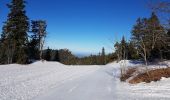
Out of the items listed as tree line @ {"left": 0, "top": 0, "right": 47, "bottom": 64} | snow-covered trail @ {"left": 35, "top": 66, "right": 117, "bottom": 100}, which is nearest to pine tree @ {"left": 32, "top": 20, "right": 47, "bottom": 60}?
tree line @ {"left": 0, "top": 0, "right": 47, "bottom": 64}

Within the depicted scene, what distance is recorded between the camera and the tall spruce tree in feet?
167

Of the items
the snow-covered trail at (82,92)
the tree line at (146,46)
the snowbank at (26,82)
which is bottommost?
the snow-covered trail at (82,92)

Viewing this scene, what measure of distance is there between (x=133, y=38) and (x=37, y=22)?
2651 centimetres

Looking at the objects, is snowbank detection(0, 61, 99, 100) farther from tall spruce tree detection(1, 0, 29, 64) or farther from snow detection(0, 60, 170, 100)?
tall spruce tree detection(1, 0, 29, 64)

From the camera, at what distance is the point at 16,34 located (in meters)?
51.6

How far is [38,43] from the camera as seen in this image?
7031 cm

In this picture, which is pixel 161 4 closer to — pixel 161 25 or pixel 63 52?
pixel 161 25

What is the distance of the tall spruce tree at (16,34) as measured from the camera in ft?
167

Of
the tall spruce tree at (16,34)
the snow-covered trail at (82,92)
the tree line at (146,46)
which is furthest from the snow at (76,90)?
the tall spruce tree at (16,34)

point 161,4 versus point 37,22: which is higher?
point 37,22

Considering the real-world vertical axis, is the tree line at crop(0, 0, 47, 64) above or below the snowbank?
above

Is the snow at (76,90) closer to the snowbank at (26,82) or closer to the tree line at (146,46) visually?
the snowbank at (26,82)

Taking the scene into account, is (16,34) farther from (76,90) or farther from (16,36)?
(76,90)

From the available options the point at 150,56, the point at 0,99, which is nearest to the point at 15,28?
the point at 150,56
